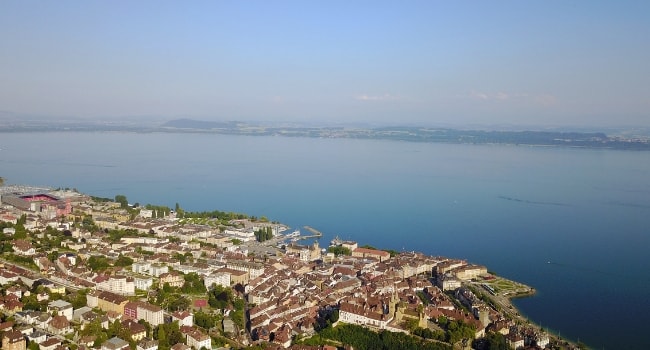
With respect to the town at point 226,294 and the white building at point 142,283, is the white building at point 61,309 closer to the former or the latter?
the town at point 226,294

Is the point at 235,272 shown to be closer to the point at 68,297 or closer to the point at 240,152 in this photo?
the point at 68,297

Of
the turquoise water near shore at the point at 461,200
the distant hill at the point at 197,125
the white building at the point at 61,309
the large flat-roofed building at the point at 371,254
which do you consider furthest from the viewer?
the distant hill at the point at 197,125

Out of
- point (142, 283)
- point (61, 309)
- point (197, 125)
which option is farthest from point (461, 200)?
point (197, 125)

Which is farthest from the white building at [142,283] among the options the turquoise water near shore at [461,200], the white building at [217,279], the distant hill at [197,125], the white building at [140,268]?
the distant hill at [197,125]

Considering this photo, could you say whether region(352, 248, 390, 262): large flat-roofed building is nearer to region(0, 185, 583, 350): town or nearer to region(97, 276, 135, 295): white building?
region(0, 185, 583, 350): town

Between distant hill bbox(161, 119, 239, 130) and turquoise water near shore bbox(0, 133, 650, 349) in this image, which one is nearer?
turquoise water near shore bbox(0, 133, 650, 349)

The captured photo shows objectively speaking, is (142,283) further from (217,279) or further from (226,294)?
(226,294)

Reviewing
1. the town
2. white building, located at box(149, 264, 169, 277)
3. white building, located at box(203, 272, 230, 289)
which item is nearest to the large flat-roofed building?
the town

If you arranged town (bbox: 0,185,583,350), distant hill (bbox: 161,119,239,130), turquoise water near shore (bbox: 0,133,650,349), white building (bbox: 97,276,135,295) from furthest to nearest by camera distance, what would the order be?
1. distant hill (bbox: 161,119,239,130)
2. turquoise water near shore (bbox: 0,133,650,349)
3. white building (bbox: 97,276,135,295)
4. town (bbox: 0,185,583,350)
